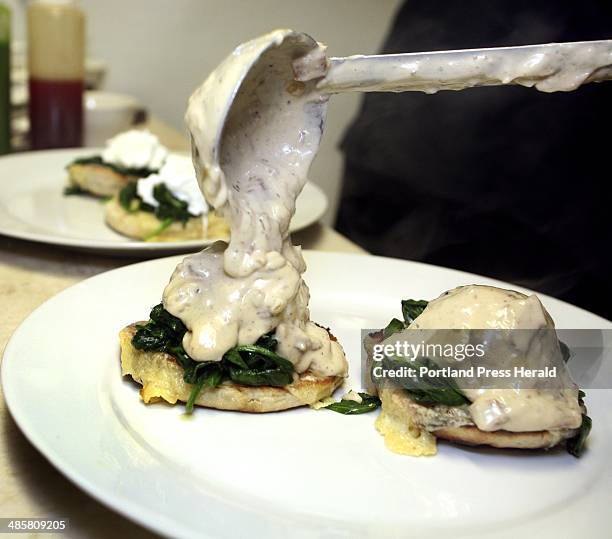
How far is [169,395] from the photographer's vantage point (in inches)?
59.3

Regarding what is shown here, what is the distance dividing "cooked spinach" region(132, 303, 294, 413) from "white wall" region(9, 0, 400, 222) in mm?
3824

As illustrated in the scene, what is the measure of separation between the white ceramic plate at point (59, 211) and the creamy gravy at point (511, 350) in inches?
34.5

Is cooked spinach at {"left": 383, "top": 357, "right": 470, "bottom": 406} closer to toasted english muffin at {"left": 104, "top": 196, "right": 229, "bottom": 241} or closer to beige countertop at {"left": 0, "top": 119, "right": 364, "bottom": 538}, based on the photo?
beige countertop at {"left": 0, "top": 119, "right": 364, "bottom": 538}

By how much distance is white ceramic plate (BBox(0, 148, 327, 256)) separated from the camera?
2219mm

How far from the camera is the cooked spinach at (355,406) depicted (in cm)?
158

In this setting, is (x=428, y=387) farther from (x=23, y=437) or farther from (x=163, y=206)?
(x=163, y=206)

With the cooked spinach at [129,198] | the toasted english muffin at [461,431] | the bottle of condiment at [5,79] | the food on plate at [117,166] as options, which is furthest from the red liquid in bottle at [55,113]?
the toasted english muffin at [461,431]

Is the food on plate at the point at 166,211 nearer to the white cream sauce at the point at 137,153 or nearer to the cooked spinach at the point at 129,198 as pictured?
the cooked spinach at the point at 129,198

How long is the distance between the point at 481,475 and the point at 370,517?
28 centimetres

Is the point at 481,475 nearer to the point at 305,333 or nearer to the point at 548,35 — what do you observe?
the point at 305,333

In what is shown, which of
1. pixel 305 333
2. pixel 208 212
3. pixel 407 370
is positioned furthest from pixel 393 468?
pixel 208 212

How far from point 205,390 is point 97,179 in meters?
1.71

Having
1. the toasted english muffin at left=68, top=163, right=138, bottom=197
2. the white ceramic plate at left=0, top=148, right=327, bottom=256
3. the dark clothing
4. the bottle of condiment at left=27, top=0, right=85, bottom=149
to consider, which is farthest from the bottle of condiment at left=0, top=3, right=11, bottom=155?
the dark clothing

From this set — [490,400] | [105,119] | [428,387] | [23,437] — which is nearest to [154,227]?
[23,437]
